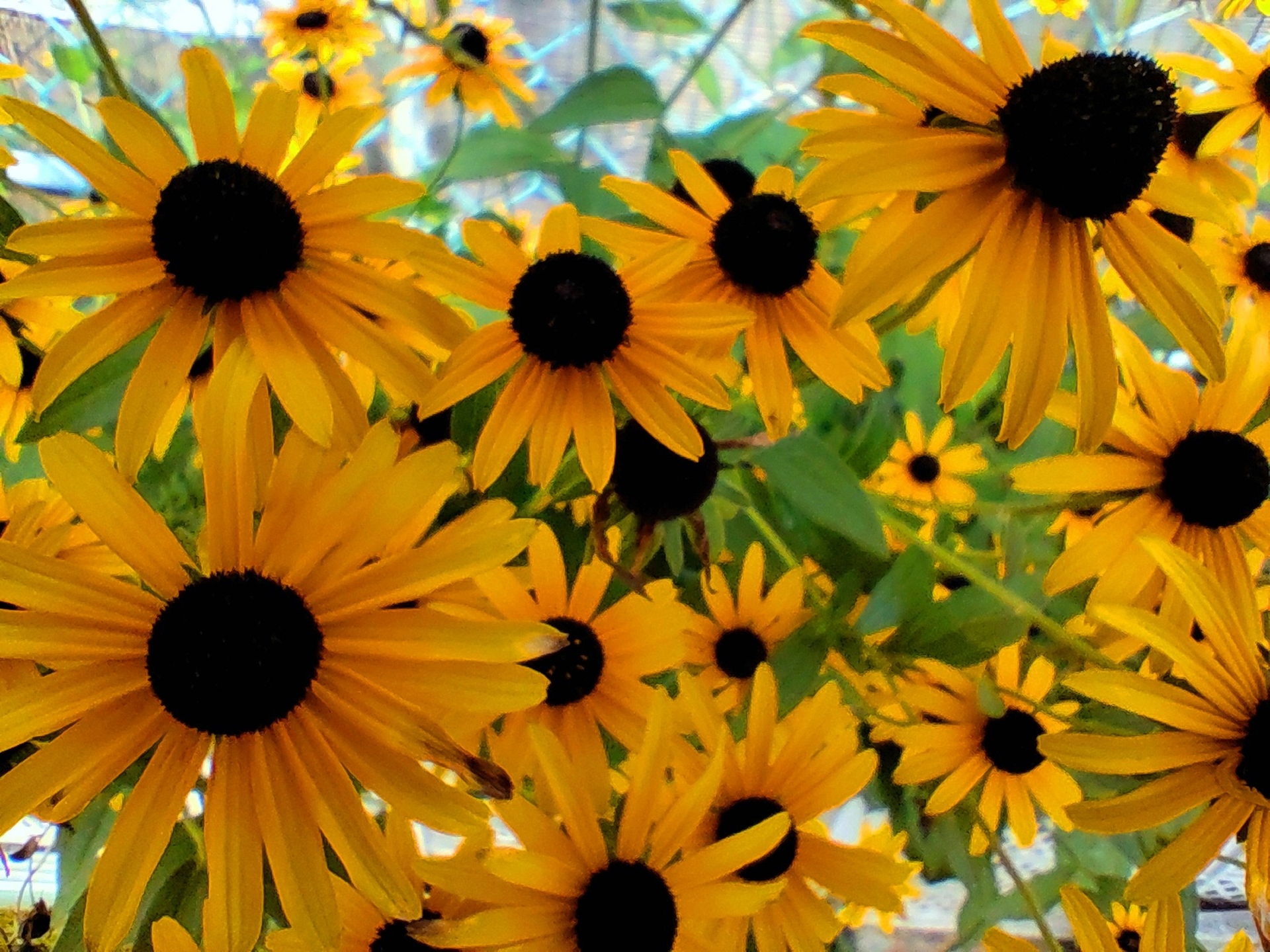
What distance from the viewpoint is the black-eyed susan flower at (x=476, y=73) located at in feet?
2.81

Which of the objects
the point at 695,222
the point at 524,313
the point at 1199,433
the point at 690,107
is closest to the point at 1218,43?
the point at 1199,433

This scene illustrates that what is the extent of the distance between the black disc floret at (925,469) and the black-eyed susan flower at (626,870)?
55 cm

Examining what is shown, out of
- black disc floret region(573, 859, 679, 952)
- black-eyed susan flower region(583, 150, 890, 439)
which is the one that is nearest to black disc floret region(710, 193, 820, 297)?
black-eyed susan flower region(583, 150, 890, 439)

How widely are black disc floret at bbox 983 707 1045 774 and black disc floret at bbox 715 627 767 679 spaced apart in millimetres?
161

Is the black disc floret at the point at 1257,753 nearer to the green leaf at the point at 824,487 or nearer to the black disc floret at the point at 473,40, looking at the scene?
the green leaf at the point at 824,487

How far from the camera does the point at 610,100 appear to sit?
1.98 ft

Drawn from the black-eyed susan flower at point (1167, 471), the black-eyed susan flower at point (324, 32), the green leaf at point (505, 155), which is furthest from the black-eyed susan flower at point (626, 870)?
the black-eyed susan flower at point (324, 32)

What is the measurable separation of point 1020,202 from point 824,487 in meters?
0.17

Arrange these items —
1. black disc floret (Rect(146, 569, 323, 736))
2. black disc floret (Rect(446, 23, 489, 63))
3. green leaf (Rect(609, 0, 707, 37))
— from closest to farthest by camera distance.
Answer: black disc floret (Rect(146, 569, 323, 736)), green leaf (Rect(609, 0, 707, 37)), black disc floret (Rect(446, 23, 489, 63))

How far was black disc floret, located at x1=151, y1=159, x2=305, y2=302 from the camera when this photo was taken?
37 centimetres

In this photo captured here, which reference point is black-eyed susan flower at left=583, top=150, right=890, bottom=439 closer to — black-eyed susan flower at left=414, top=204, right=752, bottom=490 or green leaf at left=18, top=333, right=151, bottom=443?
black-eyed susan flower at left=414, top=204, right=752, bottom=490

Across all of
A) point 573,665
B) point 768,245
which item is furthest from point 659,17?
point 573,665

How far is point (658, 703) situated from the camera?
1.29ft

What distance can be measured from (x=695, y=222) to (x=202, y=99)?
267mm
